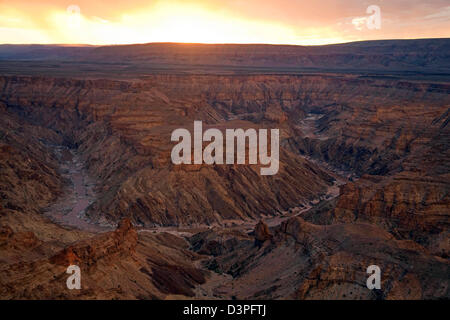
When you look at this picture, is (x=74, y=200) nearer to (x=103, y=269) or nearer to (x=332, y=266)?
(x=103, y=269)

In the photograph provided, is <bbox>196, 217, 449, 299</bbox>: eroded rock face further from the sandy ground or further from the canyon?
the sandy ground

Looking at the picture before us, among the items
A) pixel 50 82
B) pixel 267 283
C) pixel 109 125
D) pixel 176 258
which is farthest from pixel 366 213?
pixel 50 82

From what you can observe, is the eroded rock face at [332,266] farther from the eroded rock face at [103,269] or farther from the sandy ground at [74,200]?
the sandy ground at [74,200]

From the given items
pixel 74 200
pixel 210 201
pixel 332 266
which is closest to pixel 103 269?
pixel 332 266

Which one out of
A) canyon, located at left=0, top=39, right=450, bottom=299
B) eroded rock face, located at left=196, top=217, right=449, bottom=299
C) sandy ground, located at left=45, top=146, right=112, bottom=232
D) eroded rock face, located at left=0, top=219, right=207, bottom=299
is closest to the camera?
eroded rock face, located at left=0, top=219, right=207, bottom=299

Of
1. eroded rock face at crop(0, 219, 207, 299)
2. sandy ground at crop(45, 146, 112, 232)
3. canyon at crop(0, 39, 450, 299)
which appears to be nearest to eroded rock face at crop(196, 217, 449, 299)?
canyon at crop(0, 39, 450, 299)

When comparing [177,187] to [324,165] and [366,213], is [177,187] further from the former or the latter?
[324,165]

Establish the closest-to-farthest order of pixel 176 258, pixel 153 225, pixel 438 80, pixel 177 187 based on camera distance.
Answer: pixel 176 258 < pixel 153 225 < pixel 177 187 < pixel 438 80

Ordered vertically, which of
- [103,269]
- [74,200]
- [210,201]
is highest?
[103,269]
